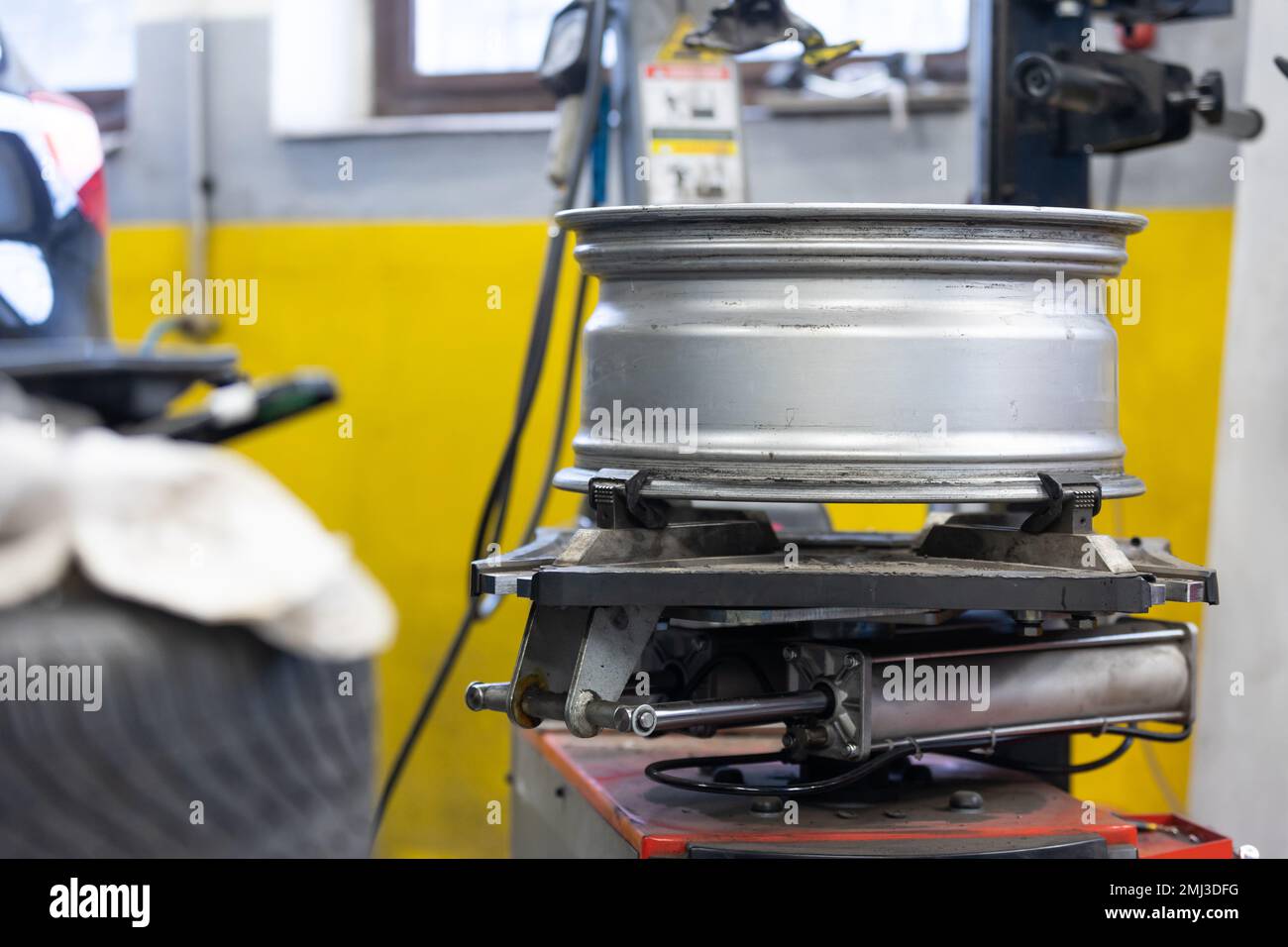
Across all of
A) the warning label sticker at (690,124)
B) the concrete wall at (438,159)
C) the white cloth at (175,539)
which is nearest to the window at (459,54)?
the concrete wall at (438,159)

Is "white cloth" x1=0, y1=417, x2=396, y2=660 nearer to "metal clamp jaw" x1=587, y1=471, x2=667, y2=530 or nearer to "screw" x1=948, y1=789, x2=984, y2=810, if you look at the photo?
"metal clamp jaw" x1=587, y1=471, x2=667, y2=530

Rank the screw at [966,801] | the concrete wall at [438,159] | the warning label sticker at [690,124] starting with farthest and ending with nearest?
the concrete wall at [438,159] < the warning label sticker at [690,124] < the screw at [966,801]

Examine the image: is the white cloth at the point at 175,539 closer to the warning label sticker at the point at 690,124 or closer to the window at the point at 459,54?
the warning label sticker at the point at 690,124

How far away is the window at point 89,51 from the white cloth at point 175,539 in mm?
2716

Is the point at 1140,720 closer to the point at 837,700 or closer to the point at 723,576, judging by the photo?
the point at 837,700

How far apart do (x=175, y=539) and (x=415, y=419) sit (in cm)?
212

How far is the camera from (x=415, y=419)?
2660 mm

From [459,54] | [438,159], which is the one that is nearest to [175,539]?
[438,159]

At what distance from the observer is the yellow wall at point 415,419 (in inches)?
103

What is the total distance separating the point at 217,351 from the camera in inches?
26.2

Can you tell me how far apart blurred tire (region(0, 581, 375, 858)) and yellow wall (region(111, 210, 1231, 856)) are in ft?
6.27

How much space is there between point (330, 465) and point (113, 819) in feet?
7.23

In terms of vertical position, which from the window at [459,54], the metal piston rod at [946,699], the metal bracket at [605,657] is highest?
the window at [459,54]
